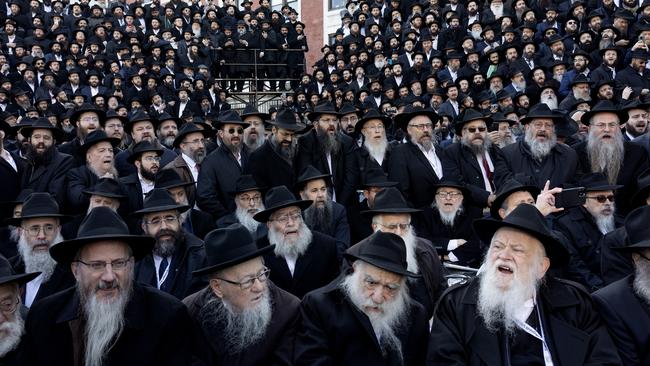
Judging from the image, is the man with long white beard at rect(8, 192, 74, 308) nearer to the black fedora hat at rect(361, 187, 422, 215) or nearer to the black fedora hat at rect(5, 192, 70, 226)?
the black fedora hat at rect(5, 192, 70, 226)

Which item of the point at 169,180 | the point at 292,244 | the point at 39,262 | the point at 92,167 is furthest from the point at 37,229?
the point at 292,244

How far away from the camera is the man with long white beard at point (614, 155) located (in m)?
7.48

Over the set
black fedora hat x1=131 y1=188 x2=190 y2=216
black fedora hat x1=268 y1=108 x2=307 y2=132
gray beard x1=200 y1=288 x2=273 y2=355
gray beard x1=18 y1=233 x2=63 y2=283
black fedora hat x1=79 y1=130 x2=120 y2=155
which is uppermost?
black fedora hat x1=268 y1=108 x2=307 y2=132

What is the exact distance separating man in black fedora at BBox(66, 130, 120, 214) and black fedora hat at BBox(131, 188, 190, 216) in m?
1.44

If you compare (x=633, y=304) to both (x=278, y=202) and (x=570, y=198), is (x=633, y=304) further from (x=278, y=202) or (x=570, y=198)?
(x=278, y=202)

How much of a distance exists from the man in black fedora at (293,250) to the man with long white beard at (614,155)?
340 centimetres

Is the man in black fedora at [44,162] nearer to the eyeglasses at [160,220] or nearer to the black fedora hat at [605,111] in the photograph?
the eyeglasses at [160,220]

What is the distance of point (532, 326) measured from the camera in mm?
3990

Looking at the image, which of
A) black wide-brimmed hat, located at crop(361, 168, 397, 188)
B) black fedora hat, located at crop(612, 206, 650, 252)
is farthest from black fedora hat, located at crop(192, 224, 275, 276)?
black wide-brimmed hat, located at crop(361, 168, 397, 188)

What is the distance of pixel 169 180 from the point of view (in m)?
6.63

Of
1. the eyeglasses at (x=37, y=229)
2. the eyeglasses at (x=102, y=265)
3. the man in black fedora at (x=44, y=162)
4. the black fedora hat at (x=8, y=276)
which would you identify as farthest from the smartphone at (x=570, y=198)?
the man in black fedora at (x=44, y=162)

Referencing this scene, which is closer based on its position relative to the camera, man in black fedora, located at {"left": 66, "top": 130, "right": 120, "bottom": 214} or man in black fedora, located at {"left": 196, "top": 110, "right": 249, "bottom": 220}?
man in black fedora, located at {"left": 66, "top": 130, "right": 120, "bottom": 214}

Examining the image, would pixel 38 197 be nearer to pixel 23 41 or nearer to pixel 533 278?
pixel 533 278

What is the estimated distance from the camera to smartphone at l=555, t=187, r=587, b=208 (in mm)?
5754
